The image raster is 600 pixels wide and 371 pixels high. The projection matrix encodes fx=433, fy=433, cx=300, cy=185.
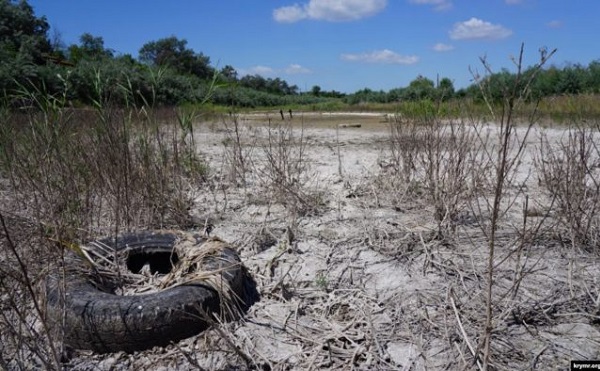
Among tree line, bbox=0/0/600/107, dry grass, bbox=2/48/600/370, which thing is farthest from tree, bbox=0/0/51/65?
dry grass, bbox=2/48/600/370

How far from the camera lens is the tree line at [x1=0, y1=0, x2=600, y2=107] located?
14.0ft

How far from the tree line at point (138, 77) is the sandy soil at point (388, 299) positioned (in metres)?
1.15

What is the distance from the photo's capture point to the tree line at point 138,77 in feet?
14.0

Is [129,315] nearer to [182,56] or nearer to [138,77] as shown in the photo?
[138,77]

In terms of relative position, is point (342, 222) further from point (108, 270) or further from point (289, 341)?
point (108, 270)

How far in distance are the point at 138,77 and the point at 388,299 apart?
12.1 m

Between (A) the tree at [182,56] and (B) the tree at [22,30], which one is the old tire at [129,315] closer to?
(B) the tree at [22,30]

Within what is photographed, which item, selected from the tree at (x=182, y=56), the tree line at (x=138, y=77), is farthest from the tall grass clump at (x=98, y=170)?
the tree at (x=182, y=56)

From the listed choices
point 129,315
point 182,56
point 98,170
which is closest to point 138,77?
point 98,170

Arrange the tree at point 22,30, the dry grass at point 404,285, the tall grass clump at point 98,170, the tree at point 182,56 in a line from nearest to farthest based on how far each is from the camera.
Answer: the dry grass at point 404,285
the tall grass clump at point 98,170
the tree at point 22,30
the tree at point 182,56

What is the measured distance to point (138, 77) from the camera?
1274 cm

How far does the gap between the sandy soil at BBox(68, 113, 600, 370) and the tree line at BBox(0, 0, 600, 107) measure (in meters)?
1.15

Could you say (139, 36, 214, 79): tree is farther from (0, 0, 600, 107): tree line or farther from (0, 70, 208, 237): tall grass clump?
(0, 70, 208, 237): tall grass clump

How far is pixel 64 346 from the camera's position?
218 cm
